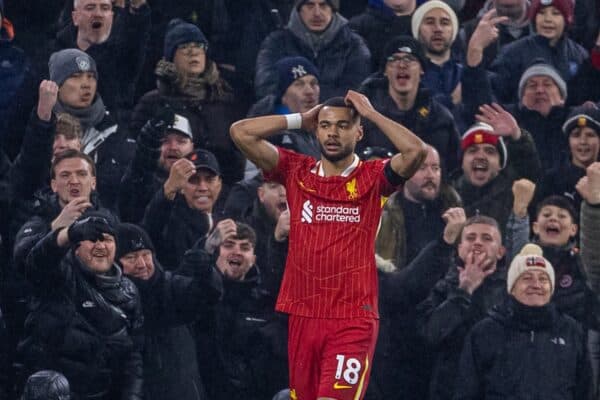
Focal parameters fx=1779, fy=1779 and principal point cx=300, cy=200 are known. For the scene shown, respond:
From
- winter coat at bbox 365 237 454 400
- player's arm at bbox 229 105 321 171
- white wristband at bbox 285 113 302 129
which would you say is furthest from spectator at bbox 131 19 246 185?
white wristband at bbox 285 113 302 129

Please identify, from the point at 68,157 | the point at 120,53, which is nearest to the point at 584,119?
the point at 120,53

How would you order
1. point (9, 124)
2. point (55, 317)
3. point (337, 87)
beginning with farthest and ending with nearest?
point (337, 87) → point (9, 124) → point (55, 317)

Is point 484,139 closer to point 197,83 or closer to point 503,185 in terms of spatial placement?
point 503,185

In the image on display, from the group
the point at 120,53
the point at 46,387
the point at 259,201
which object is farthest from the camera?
the point at 120,53

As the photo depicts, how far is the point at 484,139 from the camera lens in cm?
1462

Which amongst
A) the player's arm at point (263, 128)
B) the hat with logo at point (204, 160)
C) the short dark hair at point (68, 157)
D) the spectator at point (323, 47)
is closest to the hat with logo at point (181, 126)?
the hat with logo at point (204, 160)

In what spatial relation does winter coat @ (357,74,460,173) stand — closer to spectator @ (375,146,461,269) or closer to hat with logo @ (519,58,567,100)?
spectator @ (375,146,461,269)

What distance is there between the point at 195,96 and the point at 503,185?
266cm

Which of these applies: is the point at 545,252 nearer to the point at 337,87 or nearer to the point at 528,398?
the point at 528,398

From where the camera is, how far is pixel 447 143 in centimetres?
1508

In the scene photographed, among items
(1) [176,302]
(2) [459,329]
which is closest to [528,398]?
(2) [459,329]

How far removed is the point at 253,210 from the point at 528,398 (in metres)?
2.74

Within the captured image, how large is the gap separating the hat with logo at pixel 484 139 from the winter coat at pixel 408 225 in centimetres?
55

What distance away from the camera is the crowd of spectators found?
12930 millimetres
